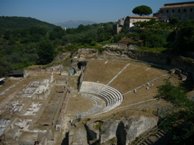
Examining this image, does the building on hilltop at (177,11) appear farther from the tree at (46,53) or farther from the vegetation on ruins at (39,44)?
the tree at (46,53)

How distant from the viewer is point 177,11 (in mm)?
63062

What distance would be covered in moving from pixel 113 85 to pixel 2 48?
212ft

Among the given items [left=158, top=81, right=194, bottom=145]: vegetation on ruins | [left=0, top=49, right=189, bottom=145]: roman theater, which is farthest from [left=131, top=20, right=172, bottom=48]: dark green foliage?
[left=158, top=81, right=194, bottom=145]: vegetation on ruins

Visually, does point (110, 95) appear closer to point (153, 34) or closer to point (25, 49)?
point (153, 34)

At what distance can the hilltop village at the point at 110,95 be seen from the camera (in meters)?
19.3

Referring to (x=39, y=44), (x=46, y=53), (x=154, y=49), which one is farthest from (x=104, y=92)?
(x=39, y=44)

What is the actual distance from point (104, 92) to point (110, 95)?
1.58m

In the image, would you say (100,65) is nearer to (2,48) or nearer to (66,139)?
(66,139)

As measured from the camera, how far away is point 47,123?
24.1 metres

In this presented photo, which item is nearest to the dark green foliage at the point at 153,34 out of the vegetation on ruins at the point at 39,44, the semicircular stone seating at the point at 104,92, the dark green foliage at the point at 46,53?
the vegetation on ruins at the point at 39,44

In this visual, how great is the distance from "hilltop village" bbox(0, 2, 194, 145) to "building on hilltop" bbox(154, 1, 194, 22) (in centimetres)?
26

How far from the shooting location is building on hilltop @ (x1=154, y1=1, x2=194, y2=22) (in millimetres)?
60028

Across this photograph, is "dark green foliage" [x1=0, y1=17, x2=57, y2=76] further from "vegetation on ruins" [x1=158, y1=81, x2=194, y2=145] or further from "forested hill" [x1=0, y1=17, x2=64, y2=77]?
"vegetation on ruins" [x1=158, y1=81, x2=194, y2=145]

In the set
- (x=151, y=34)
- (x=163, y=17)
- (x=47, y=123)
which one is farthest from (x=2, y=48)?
(x=47, y=123)
